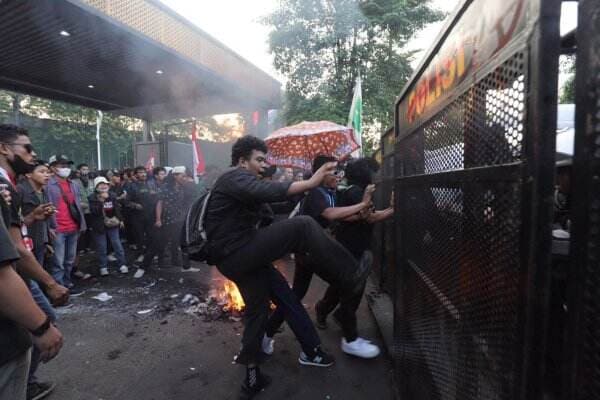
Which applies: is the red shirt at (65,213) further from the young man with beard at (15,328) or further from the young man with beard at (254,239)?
the young man with beard at (15,328)

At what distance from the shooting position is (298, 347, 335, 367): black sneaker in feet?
10.4

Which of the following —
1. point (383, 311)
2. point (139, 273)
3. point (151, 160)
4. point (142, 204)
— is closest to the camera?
point (383, 311)

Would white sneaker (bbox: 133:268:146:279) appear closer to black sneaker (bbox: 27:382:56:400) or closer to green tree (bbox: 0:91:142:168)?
black sneaker (bbox: 27:382:56:400)

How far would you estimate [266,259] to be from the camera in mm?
2623

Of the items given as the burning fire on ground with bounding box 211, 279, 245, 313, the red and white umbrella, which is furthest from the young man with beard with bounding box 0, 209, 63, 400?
the red and white umbrella

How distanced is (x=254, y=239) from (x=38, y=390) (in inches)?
87.4

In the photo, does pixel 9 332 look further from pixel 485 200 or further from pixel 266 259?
pixel 485 200

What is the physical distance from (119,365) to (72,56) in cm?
762

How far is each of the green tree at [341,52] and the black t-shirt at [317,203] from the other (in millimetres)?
8331

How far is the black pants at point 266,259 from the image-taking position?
260 cm

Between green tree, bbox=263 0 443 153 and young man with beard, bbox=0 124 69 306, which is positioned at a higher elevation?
green tree, bbox=263 0 443 153

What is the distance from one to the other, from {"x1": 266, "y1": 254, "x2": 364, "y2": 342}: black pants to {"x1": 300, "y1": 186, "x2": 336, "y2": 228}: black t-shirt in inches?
15.7

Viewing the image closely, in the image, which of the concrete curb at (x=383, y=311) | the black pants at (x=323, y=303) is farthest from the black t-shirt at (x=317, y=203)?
the concrete curb at (x=383, y=311)

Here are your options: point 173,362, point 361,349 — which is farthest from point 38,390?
point 361,349
